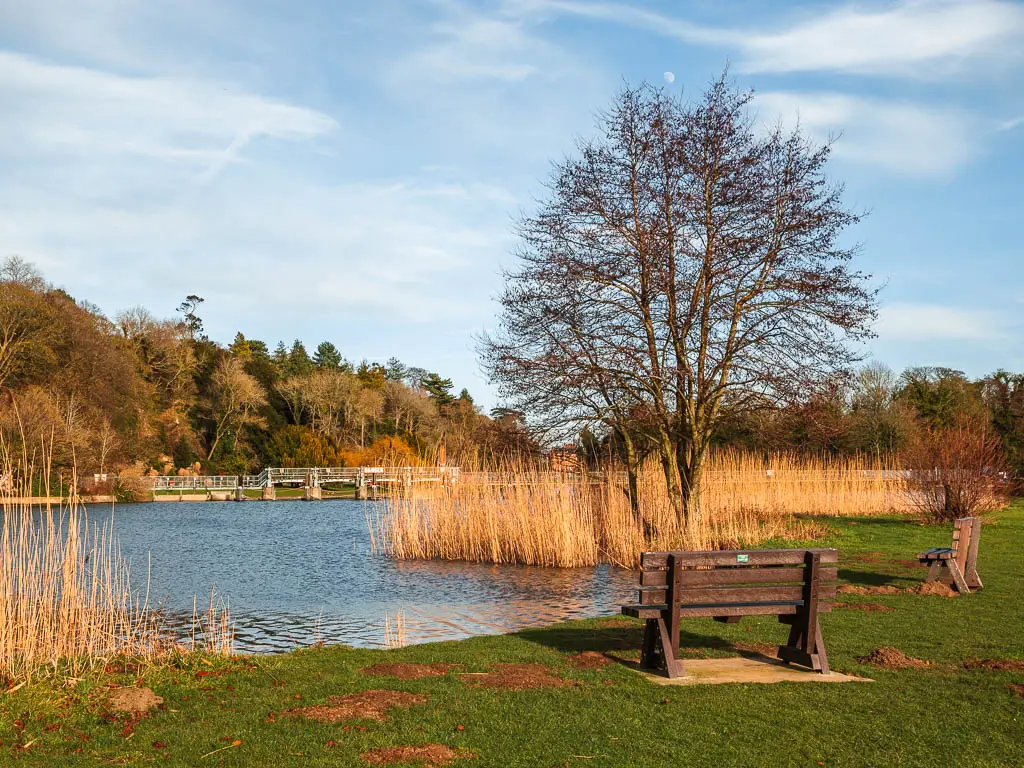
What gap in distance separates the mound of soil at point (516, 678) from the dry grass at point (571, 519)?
7945 millimetres

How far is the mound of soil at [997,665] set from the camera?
6.79 metres

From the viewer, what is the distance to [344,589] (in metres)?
15.6

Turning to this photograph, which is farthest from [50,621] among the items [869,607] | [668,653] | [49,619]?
[869,607]

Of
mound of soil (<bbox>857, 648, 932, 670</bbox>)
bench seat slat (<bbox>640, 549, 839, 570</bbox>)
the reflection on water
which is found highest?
bench seat slat (<bbox>640, 549, 839, 570</bbox>)

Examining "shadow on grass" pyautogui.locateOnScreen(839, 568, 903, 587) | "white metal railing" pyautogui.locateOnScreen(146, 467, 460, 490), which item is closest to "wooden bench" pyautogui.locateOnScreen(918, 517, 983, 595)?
"shadow on grass" pyautogui.locateOnScreen(839, 568, 903, 587)

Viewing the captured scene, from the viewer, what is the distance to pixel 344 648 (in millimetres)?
8508

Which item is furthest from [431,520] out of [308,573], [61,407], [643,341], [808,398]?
[61,407]

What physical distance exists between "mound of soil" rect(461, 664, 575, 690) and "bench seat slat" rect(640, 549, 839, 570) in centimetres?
110

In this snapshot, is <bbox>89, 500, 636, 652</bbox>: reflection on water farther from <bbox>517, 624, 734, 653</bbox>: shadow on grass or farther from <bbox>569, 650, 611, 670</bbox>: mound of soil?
<bbox>569, 650, 611, 670</bbox>: mound of soil

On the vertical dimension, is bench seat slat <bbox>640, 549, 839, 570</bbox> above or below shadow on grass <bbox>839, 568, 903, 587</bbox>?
above

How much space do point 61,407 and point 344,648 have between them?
36.4 meters

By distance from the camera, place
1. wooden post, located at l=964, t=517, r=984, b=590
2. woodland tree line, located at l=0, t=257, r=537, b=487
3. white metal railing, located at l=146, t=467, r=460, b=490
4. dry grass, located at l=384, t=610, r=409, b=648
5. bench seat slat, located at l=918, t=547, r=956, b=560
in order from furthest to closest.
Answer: white metal railing, located at l=146, t=467, r=460, b=490 → woodland tree line, located at l=0, t=257, r=537, b=487 → wooden post, located at l=964, t=517, r=984, b=590 → bench seat slat, located at l=918, t=547, r=956, b=560 → dry grass, located at l=384, t=610, r=409, b=648

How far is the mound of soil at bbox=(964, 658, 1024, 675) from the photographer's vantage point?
22.3 feet

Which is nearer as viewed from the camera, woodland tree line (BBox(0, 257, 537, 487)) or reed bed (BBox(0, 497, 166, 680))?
reed bed (BBox(0, 497, 166, 680))
